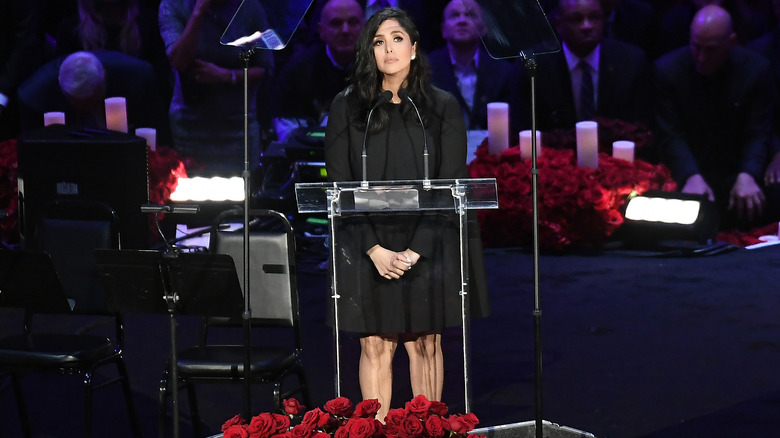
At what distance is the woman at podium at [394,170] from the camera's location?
3.64 metres

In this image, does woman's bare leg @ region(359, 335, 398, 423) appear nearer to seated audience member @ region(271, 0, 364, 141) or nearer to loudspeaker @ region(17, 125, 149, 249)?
loudspeaker @ region(17, 125, 149, 249)

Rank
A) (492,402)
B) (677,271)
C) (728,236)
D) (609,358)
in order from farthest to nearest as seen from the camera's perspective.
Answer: (728,236) < (677,271) < (609,358) < (492,402)

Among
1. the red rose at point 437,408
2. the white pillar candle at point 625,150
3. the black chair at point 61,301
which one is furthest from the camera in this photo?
the white pillar candle at point 625,150

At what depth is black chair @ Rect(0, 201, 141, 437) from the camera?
390cm

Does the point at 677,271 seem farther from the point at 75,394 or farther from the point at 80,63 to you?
the point at 80,63

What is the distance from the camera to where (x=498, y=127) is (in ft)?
25.4

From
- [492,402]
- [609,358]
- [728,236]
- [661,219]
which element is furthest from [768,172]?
[492,402]

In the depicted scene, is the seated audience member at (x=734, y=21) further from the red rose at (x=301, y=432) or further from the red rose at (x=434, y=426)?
the red rose at (x=301, y=432)

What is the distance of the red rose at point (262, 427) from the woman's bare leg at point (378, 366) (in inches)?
48.9

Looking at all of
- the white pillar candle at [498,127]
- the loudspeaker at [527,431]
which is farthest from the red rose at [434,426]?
the white pillar candle at [498,127]

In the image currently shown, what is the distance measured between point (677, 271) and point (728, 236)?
43.9 inches

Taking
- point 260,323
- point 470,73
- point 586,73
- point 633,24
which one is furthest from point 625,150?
point 260,323

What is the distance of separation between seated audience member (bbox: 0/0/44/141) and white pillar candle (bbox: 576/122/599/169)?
3.84 metres

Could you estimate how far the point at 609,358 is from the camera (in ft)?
16.8
